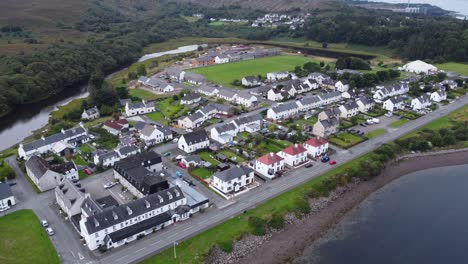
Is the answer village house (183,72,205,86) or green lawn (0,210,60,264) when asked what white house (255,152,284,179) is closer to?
green lawn (0,210,60,264)

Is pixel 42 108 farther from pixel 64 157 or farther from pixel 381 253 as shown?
pixel 381 253

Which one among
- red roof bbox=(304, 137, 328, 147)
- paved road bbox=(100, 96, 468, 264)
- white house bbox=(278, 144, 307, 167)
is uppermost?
red roof bbox=(304, 137, 328, 147)

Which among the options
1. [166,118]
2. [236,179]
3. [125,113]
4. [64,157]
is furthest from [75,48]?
[236,179]

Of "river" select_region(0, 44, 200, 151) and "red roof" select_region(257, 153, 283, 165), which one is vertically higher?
"red roof" select_region(257, 153, 283, 165)

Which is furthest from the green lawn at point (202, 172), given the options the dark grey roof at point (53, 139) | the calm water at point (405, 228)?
the dark grey roof at point (53, 139)

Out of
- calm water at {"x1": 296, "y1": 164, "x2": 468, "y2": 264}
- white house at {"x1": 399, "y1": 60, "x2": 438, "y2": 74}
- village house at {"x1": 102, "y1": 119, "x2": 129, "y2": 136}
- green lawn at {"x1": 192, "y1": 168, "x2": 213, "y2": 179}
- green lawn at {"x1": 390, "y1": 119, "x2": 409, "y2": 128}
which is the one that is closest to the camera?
calm water at {"x1": 296, "y1": 164, "x2": 468, "y2": 264}

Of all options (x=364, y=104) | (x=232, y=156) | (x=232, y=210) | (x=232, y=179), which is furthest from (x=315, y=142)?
(x=364, y=104)

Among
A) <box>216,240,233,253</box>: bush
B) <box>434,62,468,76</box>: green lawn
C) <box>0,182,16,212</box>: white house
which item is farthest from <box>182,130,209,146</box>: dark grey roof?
<box>434,62,468,76</box>: green lawn
